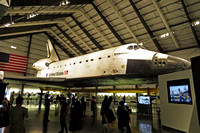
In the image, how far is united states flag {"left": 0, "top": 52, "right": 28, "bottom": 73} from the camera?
61.7 feet

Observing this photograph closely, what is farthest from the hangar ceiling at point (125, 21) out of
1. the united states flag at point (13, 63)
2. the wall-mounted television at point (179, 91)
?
the wall-mounted television at point (179, 91)

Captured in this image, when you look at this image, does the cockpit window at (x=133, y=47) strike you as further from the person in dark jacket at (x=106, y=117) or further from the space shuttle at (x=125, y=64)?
the person in dark jacket at (x=106, y=117)

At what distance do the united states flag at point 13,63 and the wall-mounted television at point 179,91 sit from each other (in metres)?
20.9

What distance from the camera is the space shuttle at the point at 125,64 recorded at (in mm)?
5117

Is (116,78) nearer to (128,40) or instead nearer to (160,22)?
(160,22)

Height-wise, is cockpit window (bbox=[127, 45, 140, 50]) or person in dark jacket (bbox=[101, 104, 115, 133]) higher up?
cockpit window (bbox=[127, 45, 140, 50])

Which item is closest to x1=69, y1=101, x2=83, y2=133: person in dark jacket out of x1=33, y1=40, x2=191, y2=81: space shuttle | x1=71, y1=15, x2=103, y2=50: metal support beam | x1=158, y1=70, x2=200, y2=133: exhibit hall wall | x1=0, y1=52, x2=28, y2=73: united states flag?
x1=33, y1=40, x2=191, y2=81: space shuttle

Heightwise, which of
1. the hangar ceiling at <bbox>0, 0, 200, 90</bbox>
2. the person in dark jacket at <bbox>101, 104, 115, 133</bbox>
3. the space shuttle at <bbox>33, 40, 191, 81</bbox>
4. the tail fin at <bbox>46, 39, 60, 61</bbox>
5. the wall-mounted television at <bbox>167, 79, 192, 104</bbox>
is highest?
the hangar ceiling at <bbox>0, 0, 200, 90</bbox>

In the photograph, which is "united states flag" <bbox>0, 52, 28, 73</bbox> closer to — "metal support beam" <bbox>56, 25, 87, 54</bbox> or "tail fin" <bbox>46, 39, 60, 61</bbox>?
"metal support beam" <bbox>56, 25, 87, 54</bbox>

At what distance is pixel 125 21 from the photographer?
15.2m

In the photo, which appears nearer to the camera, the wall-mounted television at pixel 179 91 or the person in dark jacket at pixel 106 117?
the person in dark jacket at pixel 106 117

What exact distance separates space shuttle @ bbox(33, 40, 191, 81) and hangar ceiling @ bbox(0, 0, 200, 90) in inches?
235

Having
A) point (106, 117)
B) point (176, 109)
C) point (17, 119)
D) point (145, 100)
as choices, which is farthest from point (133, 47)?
point (145, 100)

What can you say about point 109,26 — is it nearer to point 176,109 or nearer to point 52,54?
point 52,54
